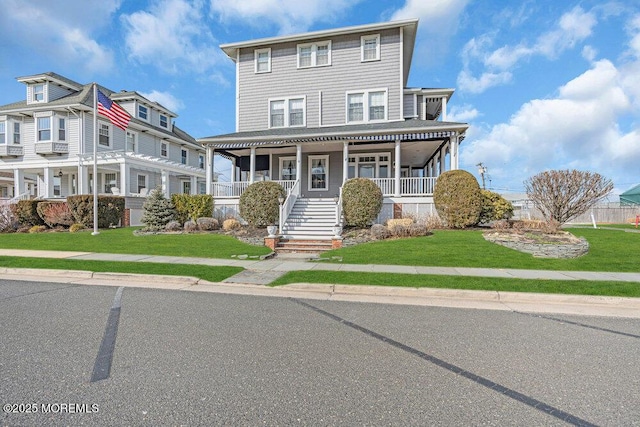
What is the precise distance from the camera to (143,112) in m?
27.8

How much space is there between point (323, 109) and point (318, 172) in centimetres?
395

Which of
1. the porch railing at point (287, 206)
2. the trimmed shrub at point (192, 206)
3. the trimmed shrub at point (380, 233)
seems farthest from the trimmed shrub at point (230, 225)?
the trimmed shrub at point (380, 233)

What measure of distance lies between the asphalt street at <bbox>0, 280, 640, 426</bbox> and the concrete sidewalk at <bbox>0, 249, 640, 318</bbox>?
67 cm

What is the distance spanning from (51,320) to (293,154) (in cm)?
1605

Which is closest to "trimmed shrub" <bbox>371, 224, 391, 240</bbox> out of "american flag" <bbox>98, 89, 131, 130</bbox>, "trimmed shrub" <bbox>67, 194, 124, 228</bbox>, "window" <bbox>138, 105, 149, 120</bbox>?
"american flag" <bbox>98, 89, 131, 130</bbox>

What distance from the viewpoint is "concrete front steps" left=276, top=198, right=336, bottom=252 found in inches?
480

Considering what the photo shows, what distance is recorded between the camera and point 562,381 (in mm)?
3133

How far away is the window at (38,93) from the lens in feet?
75.8

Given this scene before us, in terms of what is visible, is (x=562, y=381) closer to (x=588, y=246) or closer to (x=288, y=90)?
(x=588, y=246)

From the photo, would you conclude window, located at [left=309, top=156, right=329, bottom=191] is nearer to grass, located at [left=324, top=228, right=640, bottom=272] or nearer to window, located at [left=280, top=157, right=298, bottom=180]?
window, located at [left=280, top=157, right=298, bottom=180]

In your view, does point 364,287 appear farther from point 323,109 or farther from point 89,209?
point 89,209

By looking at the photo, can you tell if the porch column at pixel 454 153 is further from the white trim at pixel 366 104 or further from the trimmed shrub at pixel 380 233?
the trimmed shrub at pixel 380 233

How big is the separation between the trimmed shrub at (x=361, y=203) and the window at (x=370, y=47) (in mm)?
9181

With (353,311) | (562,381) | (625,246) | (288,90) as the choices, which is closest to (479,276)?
(353,311)
